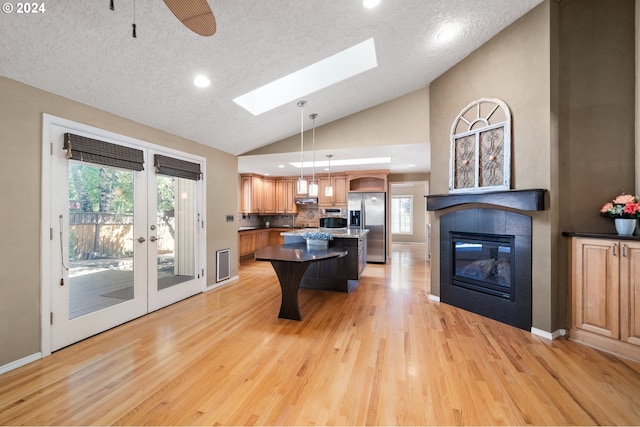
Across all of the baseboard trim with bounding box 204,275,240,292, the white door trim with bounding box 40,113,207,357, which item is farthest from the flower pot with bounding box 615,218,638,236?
the white door trim with bounding box 40,113,207,357

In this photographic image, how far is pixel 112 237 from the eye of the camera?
2883 mm

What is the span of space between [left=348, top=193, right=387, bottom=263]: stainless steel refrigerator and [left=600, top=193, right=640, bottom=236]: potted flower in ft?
13.7

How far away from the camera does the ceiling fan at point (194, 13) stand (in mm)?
1142

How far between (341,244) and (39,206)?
3462 mm

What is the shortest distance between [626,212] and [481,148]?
1.37 metres

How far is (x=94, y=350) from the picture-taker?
238 centimetres

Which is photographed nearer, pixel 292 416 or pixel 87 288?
pixel 292 416

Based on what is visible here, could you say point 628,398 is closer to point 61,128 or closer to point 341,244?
point 341,244

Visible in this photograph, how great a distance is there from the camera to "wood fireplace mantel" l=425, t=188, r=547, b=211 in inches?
101

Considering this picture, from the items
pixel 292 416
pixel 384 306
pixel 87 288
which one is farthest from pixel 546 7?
pixel 87 288

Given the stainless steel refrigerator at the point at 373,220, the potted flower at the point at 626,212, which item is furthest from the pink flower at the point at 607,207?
the stainless steel refrigerator at the point at 373,220

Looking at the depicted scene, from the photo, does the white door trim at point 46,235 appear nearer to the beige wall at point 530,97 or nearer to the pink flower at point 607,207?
the beige wall at point 530,97

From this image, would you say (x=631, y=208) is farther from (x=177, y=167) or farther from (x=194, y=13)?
(x=177, y=167)

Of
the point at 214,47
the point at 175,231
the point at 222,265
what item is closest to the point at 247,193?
the point at 222,265
